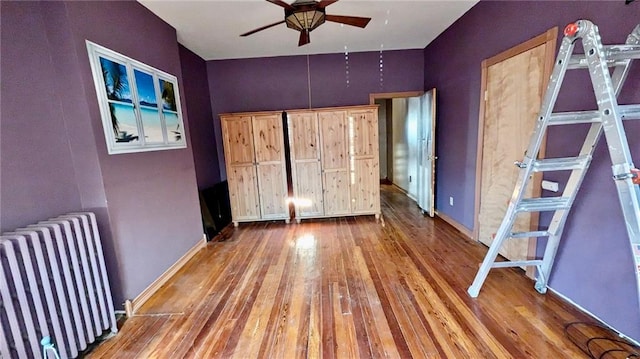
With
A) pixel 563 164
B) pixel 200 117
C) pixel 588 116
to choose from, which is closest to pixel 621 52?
pixel 588 116

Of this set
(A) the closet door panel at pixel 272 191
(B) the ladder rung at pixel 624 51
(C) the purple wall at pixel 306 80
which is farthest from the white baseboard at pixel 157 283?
(B) the ladder rung at pixel 624 51

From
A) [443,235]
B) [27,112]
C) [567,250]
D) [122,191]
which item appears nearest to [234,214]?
[122,191]

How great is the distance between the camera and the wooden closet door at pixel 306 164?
392 cm

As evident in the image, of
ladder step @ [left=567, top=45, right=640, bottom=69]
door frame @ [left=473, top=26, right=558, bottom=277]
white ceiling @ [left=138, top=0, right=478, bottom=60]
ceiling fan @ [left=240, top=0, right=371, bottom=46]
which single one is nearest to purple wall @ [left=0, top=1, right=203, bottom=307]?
white ceiling @ [left=138, top=0, right=478, bottom=60]

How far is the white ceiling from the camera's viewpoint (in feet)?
8.72

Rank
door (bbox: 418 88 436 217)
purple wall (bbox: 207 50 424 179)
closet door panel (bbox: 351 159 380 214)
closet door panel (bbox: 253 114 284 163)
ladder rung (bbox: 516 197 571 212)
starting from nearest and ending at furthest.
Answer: ladder rung (bbox: 516 197 571 212)
door (bbox: 418 88 436 217)
closet door panel (bbox: 253 114 284 163)
closet door panel (bbox: 351 159 380 214)
purple wall (bbox: 207 50 424 179)

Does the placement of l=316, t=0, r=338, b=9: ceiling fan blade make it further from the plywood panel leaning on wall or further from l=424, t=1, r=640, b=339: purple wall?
the plywood panel leaning on wall

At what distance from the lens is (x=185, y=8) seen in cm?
257

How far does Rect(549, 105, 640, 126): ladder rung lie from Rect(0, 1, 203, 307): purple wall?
120 inches

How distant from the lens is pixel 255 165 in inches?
158

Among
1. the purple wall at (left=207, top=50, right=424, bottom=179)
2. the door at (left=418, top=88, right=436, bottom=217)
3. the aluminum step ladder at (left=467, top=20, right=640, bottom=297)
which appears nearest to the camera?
the aluminum step ladder at (left=467, top=20, right=640, bottom=297)

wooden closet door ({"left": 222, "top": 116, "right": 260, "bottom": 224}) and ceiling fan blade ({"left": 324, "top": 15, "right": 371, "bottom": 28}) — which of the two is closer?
ceiling fan blade ({"left": 324, "top": 15, "right": 371, "bottom": 28})

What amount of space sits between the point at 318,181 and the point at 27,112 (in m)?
3.11

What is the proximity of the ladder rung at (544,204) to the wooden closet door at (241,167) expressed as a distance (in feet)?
11.0
